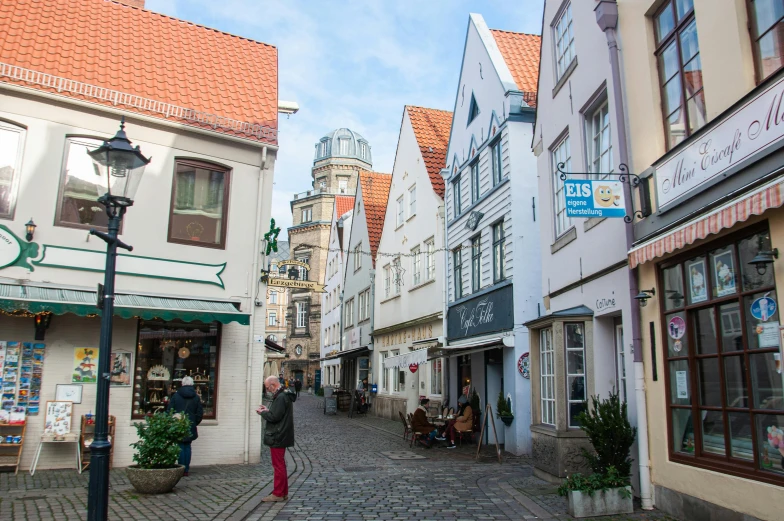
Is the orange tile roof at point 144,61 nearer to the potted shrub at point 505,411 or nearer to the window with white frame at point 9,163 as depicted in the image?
the window with white frame at point 9,163

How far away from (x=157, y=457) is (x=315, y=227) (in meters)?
60.0

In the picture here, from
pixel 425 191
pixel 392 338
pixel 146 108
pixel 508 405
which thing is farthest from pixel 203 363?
pixel 392 338

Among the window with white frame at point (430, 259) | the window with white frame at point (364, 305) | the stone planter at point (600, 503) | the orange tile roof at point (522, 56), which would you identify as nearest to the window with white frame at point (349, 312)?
the window with white frame at point (364, 305)

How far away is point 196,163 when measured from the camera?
1285 centimetres

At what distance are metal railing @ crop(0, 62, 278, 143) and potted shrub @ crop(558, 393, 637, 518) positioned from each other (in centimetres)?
838

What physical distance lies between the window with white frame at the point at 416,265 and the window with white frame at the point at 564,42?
37.9 ft

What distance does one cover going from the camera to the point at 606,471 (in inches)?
325

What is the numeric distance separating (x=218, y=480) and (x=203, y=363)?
2.64 meters

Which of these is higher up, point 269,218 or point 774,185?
point 269,218

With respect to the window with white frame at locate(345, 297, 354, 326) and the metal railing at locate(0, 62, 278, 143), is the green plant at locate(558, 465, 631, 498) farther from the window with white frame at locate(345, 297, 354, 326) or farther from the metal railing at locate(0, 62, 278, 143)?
the window with white frame at locate(345, 297, 354, 326)

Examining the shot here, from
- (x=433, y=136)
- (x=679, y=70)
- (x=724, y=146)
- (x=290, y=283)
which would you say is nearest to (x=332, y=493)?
(x=290, y=283)

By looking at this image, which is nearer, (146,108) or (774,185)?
(774,185)

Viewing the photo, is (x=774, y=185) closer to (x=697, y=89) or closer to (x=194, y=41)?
(x=697, y=89)

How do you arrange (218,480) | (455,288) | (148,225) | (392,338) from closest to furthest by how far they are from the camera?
(218,480) → (148,225) → (455,288) → (392,338)
